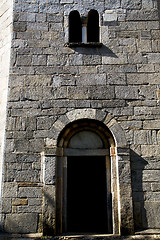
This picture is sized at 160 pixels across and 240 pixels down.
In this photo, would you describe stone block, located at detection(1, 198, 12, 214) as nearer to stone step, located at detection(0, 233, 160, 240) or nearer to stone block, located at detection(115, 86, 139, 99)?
stone step, located at detection(0, 233, 160, 240)

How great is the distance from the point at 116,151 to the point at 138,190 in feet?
2.54

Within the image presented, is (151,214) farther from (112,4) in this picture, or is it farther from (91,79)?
(112,4)

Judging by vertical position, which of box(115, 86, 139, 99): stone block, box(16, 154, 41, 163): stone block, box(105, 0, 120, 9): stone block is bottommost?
box(16, 154, 41, 163): stone block

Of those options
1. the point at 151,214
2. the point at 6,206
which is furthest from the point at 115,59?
the point at 6,206

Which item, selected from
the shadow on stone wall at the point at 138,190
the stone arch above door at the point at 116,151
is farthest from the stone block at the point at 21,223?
the shadow on stone wall at the point at 138,190

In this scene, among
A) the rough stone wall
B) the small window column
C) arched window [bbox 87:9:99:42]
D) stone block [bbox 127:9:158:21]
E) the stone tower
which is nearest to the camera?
the stone tower

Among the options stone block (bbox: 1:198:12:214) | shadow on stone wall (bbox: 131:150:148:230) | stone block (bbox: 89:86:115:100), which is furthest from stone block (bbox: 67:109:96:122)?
stone block (bbox: 1:198:12:214)

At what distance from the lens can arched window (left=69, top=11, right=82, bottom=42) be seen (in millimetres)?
5777

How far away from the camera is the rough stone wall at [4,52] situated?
5386mm

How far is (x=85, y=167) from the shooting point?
5883 mm

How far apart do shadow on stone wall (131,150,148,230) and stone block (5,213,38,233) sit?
5.65 ft

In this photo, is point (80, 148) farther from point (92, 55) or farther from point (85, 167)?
point (92, 55)

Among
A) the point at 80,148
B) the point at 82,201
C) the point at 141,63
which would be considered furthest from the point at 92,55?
the point at 82,201

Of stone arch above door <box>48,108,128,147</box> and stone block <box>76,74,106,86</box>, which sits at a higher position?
stone block <box>76,74,106,86</box>
